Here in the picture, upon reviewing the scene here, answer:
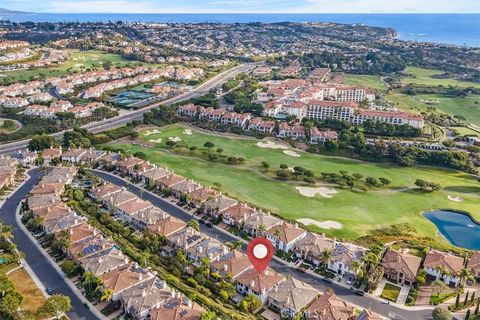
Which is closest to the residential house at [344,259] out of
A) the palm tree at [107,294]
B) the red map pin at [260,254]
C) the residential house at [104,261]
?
the red map pin at [260,254]

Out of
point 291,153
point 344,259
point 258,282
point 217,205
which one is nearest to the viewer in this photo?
point 258,282

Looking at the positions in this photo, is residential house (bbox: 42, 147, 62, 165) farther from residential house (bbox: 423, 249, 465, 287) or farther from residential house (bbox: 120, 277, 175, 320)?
residential house (bbox: 423, 249, 465, 287)

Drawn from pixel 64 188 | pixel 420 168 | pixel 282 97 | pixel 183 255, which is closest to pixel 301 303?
pixel 183 255

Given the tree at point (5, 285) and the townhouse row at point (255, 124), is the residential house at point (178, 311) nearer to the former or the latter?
the tree at point (5, 285)

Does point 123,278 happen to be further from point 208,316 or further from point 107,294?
point 208,316

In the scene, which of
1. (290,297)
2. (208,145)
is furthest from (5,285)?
(208,145)
